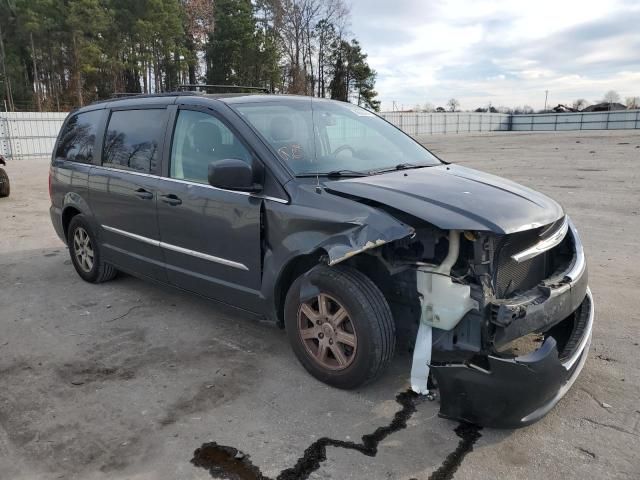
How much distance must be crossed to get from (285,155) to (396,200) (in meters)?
0.93

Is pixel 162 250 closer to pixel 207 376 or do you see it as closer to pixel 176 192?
pixel 176 192

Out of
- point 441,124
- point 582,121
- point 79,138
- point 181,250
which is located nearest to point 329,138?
point 181,250

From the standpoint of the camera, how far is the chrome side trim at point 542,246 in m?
2.97

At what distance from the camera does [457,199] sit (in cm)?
306

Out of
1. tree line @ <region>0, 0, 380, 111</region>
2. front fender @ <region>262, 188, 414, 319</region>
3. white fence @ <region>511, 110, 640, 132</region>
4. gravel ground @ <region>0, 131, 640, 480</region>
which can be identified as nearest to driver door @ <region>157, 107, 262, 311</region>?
front fender @ <region>262, 188, 414, 319</region>

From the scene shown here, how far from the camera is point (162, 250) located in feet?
14.2

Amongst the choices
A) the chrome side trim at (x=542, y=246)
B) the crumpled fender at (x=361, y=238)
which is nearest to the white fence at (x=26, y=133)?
the crumpled fender at (x=361, y=238)

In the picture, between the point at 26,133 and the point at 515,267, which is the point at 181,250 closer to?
the point at 515,267

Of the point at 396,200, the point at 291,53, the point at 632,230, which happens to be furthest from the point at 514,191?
the point at 291,53

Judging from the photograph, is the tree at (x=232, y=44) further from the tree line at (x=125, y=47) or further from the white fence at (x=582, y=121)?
the white fence at (x=582, y=121)

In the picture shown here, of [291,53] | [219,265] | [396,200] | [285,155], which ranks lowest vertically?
[219,265]

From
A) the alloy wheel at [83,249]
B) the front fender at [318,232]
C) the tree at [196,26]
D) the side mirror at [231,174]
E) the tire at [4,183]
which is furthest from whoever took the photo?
the tree at [196,26]

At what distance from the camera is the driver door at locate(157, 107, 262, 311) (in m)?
3.63

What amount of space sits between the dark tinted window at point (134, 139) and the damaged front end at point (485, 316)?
2306 mm
